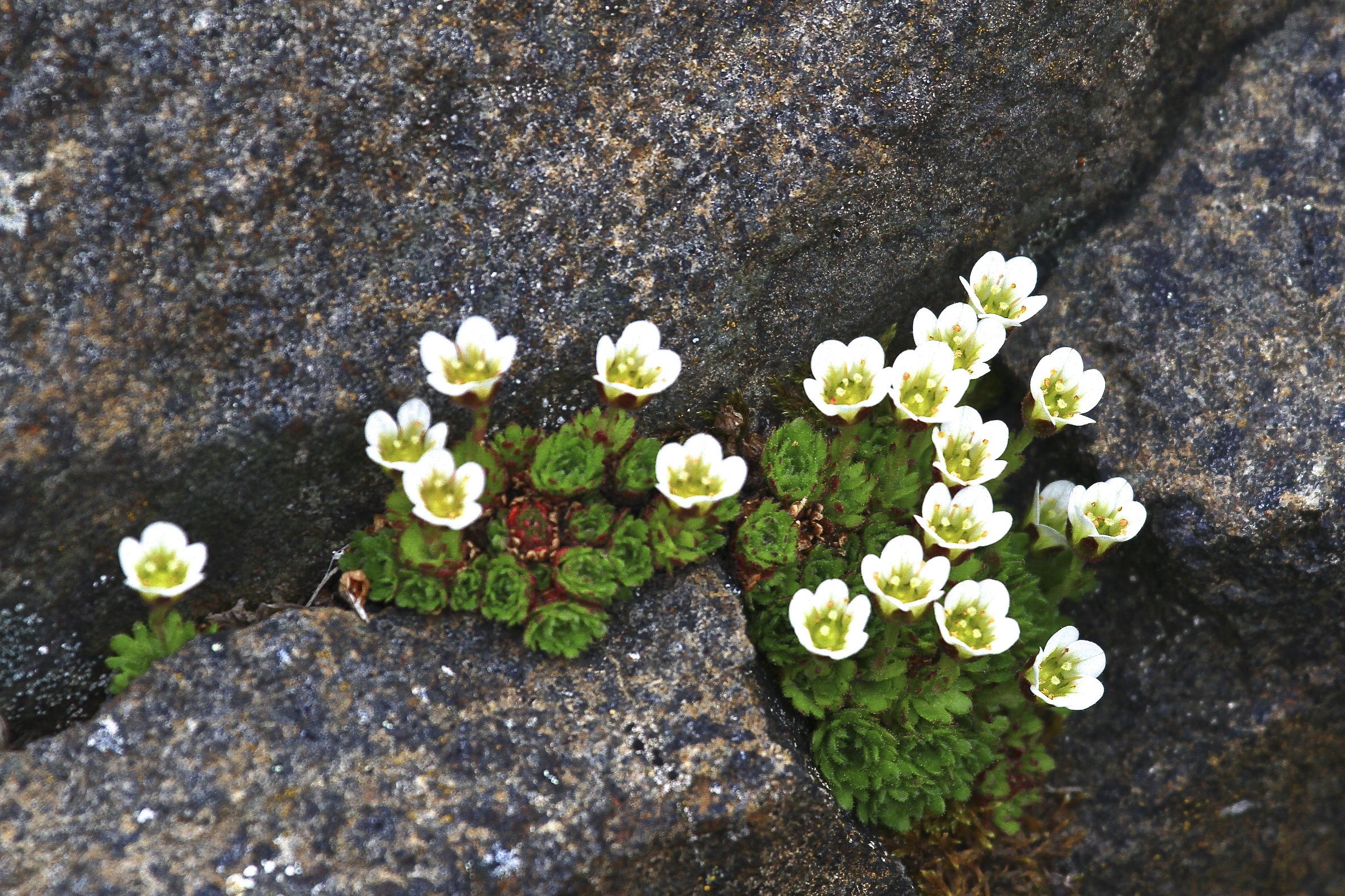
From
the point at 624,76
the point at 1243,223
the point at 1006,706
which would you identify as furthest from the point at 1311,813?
the point at 624,76

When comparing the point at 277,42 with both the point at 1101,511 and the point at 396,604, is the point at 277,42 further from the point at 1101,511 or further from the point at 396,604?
the point at 1101,511

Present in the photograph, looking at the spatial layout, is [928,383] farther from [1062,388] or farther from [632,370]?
[632,370]

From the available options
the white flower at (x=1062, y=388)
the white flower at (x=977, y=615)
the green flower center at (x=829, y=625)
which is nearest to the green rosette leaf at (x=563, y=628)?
the green flower center at (x=829, y=625)

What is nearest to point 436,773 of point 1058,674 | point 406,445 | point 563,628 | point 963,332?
point 563,628

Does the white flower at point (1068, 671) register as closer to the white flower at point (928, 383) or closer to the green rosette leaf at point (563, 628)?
the white flower at point (928, 383)

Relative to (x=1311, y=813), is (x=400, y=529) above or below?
above

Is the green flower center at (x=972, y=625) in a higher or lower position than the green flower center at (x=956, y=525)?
lower
